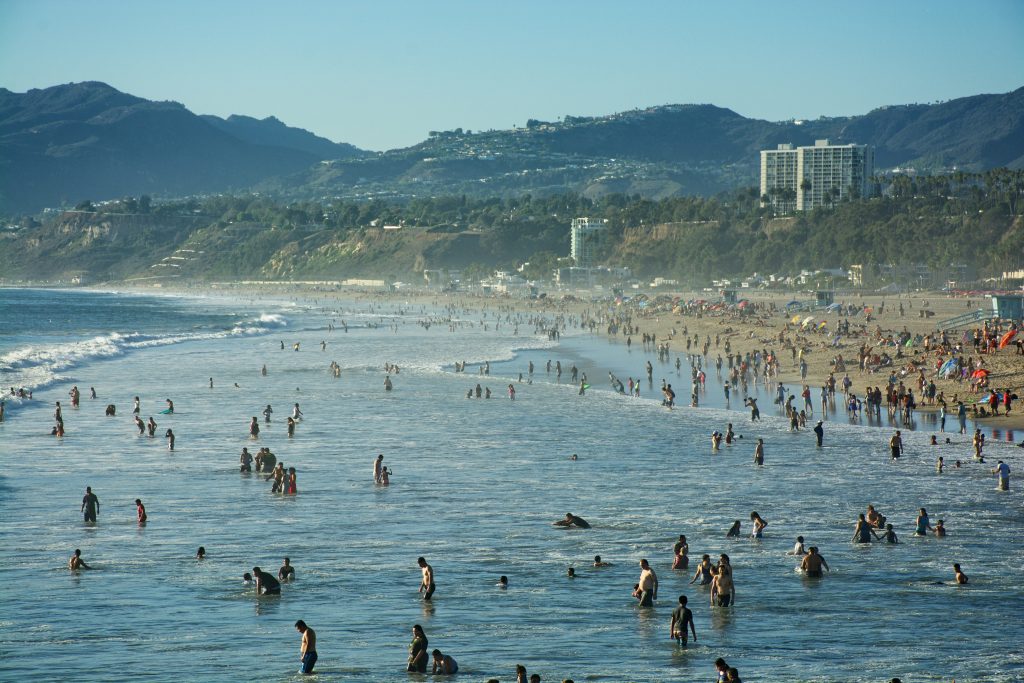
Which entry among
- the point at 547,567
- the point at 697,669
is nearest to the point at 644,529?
the point at 547,567

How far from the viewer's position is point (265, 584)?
1927cm

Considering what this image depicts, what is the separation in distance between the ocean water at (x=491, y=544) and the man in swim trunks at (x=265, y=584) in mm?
233

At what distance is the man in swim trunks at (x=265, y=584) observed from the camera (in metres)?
19.2

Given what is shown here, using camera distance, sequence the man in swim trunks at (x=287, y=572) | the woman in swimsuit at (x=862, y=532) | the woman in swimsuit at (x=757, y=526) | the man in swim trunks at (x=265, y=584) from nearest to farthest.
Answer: the man in swim trunks at (x=265, y=584) → the man in swim trunks at (x=287, y=572) → the woman in swimsuit at (x=862, y=532) → the woman in swimsuit at (x=757, y=526)

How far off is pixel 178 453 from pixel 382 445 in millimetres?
5953

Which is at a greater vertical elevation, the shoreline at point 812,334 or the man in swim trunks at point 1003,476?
the shoreline at point 812,334

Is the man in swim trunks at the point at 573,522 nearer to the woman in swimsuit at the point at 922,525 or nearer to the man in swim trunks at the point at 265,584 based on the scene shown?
the woman in swimsuit at the point at 922,525

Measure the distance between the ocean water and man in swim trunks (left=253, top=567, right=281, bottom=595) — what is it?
233 millimetres

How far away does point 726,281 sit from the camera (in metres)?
149

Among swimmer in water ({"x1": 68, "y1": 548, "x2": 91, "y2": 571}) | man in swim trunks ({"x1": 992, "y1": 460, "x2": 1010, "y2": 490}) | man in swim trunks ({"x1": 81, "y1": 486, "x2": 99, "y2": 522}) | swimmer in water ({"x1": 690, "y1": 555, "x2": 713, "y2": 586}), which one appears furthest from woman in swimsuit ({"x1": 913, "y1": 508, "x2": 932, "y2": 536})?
man in swim trunks ({"x1": 81, "y1": 486, "x2": 99, "y2": 522})

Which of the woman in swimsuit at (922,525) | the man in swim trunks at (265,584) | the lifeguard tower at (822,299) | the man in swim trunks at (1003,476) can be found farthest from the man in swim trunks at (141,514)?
the lifeguard tower at (822,299)

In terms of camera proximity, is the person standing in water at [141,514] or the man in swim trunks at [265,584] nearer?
the man in swim trunks at [265,584]

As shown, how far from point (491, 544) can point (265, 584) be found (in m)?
5.00

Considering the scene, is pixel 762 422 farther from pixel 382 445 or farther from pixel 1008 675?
pixel 1008 675
